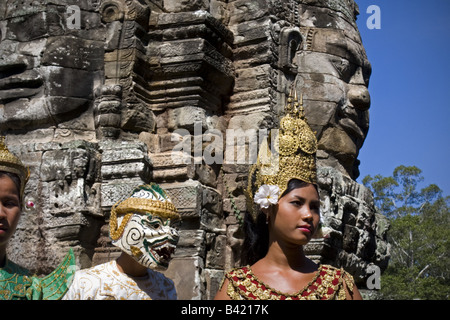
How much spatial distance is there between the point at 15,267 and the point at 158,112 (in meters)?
3.75

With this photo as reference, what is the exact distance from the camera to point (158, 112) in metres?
8.14

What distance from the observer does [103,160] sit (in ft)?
24.8

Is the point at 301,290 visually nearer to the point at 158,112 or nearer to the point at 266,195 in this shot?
the point at 266,195

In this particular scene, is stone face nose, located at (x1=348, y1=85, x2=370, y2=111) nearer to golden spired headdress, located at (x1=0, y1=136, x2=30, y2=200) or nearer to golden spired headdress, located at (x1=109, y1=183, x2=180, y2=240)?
golden spired headdress, located at (x1=109, y1=183, x2=180, y2=240)

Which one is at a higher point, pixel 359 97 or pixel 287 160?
pixel 359 97

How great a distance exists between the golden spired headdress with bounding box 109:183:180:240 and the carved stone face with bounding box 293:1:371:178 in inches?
169

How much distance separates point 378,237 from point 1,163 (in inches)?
244

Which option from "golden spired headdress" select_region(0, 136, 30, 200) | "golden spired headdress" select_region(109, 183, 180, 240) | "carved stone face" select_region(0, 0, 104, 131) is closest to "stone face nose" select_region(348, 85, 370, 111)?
"carved stone face" select_region(0, 0, 104, 131)

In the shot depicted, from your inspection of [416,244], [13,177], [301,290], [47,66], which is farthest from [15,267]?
[416,244]

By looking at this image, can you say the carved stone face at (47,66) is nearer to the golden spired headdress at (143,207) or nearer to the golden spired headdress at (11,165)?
the golden spired headdress at (11,165)

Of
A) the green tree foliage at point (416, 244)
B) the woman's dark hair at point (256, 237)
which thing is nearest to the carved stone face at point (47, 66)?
the woman's dark hair at point (256, 237)

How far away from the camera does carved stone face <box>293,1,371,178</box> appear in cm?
878

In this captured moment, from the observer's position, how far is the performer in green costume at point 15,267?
14.6 ft
